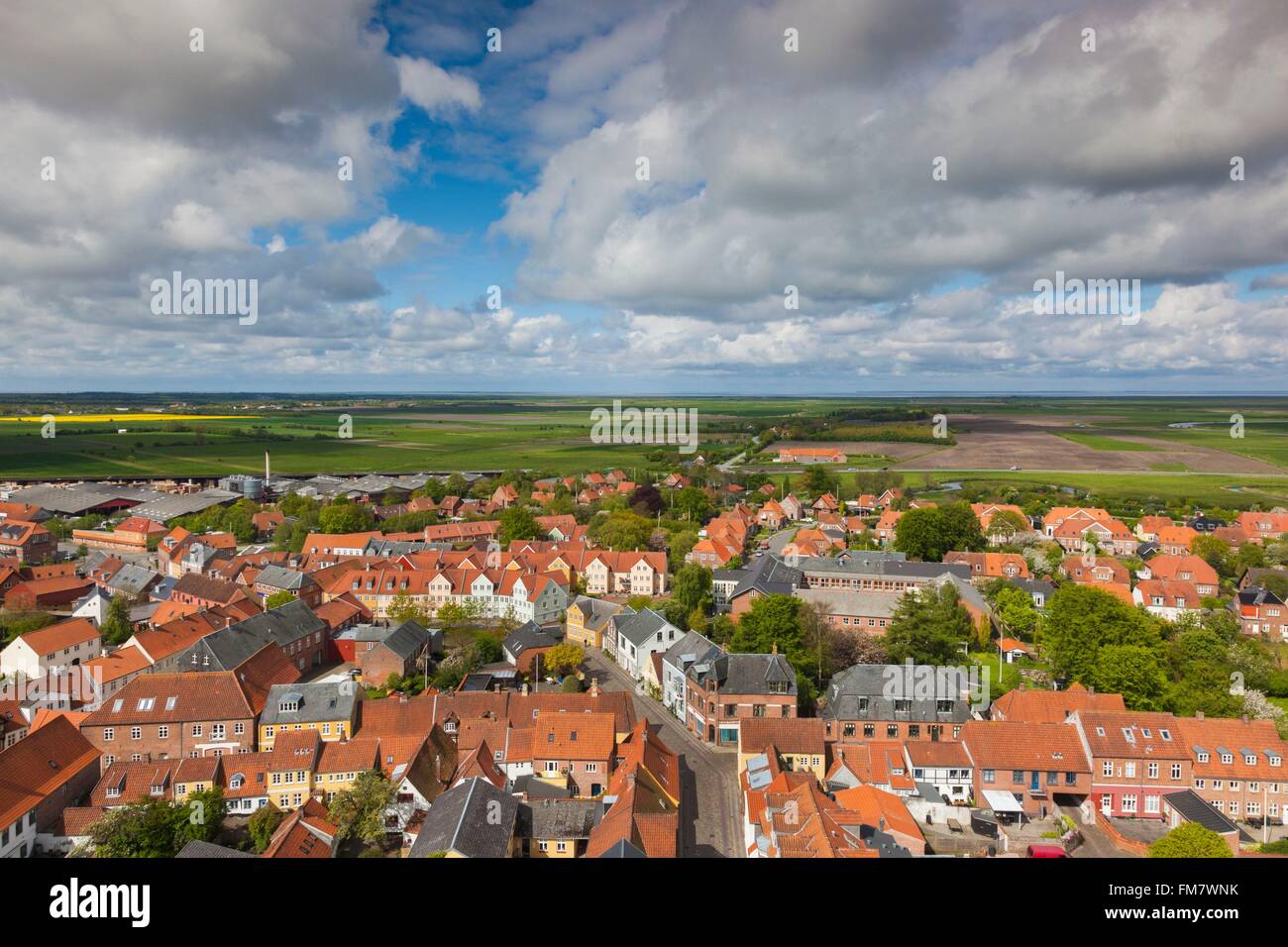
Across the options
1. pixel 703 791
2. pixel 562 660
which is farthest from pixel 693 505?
pixel 703 791

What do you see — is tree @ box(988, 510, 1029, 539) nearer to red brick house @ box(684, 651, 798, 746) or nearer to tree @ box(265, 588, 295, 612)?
red brick house @ box(684, 651, 798, 746)

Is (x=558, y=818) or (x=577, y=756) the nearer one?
(x=558, y=818)

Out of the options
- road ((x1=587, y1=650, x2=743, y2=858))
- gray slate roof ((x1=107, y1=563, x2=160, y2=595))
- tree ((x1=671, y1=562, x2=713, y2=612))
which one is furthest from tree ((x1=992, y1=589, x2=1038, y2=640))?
gray slate roof ((x1=107, y1=563, x2=160, y2=595))

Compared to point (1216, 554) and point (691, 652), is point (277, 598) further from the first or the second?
point (1216, 554)
